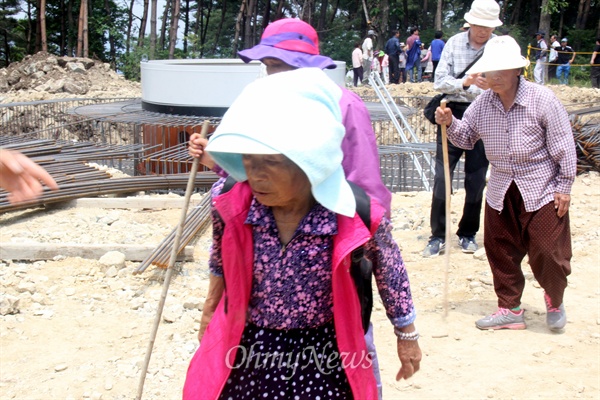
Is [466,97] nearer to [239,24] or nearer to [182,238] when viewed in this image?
[182,238]

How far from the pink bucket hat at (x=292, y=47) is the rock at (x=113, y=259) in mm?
2676

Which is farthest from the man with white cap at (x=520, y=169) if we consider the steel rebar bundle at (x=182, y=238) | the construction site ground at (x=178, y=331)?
the steel rebar bundle at (x=182, y=238)

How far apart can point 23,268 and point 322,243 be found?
3.99 m

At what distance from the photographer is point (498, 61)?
420cm

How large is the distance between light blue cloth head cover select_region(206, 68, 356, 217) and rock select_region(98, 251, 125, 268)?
368 centimetres

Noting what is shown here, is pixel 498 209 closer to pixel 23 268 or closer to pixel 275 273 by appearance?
pixel 275 273

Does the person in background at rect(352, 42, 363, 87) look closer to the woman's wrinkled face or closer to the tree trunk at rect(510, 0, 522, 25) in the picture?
the tree trunk at rect(510, 0, 522, 25)

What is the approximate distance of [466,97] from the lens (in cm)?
586

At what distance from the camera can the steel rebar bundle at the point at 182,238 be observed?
5.47m

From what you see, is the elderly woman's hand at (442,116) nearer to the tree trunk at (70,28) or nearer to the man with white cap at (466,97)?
the man with white cap at (466,97)

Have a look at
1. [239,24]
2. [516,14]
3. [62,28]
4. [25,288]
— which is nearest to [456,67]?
[25,288]

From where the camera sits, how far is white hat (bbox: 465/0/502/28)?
18.0 feet

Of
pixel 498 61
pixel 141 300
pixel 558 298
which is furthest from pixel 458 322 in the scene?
pixel 141 300

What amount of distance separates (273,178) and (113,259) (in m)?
3.76
